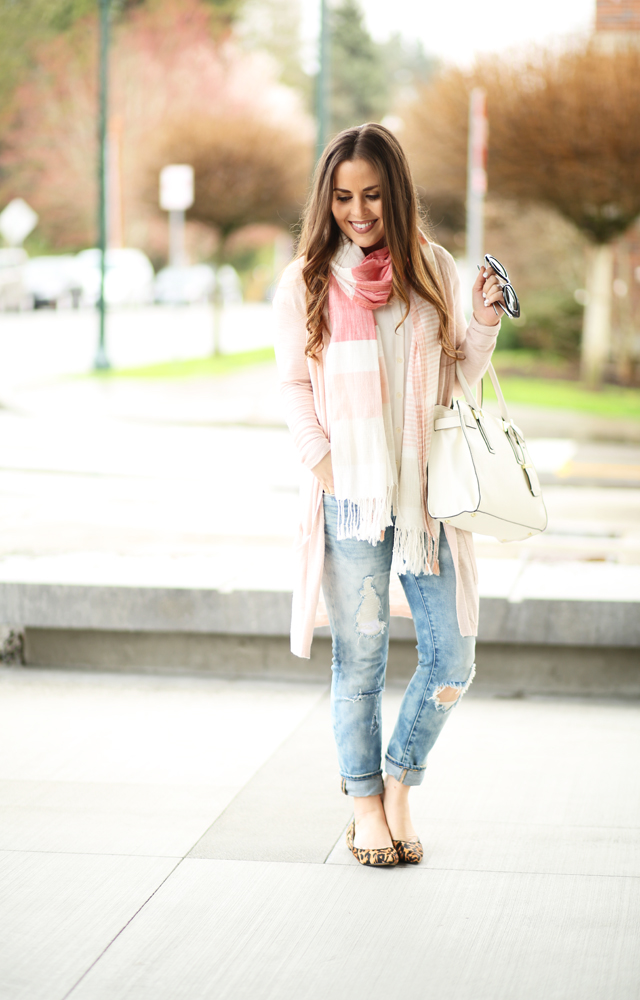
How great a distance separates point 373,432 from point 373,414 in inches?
1.7

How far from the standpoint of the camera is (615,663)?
4.52 m

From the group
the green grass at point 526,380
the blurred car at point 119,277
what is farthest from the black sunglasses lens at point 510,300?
the blurred car at point 119,277

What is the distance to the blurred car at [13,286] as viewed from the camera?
34.1 meters

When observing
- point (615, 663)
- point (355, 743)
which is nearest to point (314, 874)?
point (355, 743)

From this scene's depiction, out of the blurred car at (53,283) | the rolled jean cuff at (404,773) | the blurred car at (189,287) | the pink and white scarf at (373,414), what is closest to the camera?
the pink and white scarf at (373,414)

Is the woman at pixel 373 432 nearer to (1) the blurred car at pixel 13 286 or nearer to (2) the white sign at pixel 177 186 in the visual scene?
(2) the white sign at pixel 177 186

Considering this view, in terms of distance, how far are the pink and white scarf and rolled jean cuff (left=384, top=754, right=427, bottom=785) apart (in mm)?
532

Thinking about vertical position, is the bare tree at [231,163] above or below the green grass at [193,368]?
above

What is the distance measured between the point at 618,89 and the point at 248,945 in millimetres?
16127

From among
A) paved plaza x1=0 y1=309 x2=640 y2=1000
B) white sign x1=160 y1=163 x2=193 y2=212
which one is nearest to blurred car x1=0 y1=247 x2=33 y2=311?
white sign x1=160 y1=163 x2=193 y2=212

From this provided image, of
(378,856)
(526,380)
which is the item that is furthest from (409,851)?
(526,380)

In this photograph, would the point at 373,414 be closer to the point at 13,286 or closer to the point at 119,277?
the point at 13,286

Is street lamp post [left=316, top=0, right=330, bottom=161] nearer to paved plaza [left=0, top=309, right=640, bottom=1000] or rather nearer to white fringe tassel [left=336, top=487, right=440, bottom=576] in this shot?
paved plaza [left=0, top=309, right=640, bottom=1000]

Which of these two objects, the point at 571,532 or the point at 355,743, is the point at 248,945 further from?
the point at 571,532
